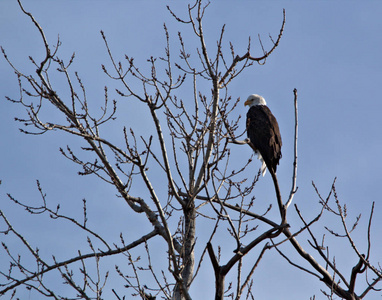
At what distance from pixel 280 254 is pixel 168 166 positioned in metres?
1.09

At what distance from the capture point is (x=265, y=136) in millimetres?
8344

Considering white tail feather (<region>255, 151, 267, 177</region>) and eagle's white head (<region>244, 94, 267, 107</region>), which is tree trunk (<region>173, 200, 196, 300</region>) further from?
eagle's white head (<region>244, 94, 267, 107</region>)

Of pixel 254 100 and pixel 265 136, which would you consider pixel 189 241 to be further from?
pixel 254 100

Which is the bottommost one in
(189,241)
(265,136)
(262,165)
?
(189,241)

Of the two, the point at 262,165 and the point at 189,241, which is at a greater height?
the point at 262,165

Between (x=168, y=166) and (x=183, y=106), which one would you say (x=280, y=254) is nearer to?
(x=168, y=166)

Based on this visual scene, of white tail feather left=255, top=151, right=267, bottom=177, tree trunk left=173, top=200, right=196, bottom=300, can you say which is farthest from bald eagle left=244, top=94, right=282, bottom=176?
tree trunk left=173, top=200, right=196, bottom=300

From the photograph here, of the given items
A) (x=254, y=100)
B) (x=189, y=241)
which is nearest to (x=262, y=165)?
(x=254, y=100)

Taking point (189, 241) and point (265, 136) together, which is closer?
point (189, 241)

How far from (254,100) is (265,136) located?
4.82 ft

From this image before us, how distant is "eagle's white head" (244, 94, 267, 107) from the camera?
9.60 metres

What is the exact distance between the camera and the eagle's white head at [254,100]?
960 centimetres

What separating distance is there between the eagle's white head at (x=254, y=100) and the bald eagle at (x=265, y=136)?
514 mm

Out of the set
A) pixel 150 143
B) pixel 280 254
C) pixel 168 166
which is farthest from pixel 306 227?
pixel 150 143
